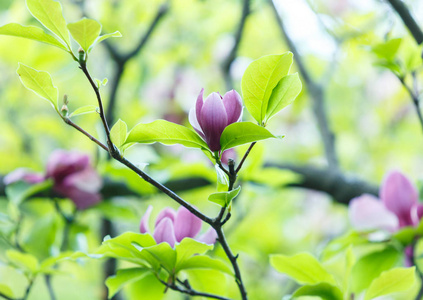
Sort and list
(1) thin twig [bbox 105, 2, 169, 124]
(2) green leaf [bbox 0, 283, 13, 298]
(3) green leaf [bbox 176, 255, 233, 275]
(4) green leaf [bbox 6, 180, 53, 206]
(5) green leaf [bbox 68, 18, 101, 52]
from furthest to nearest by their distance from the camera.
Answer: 1. (1) thin twig [bbox 105, 2, 169, 124]
2. (4) green leaf [bbox 6, 180, 53, 206]
3. (2) green leaf [bbox 0, 283, 13, 298]
4. (3) green leaf [bbox 176, 255, 233, 275]
5. (5) green leaf [bbox 68, 18, 101, 52]

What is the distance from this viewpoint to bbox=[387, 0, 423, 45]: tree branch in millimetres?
669

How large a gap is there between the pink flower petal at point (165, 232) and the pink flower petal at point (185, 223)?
2cm

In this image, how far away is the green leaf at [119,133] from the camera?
0.41 metres

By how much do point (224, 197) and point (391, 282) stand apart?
23 cm

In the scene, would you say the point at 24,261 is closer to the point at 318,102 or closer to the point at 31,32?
the point at 31,32

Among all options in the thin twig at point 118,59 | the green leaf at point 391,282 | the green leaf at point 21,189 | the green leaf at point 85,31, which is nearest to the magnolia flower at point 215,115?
the green leaf at point 85,31

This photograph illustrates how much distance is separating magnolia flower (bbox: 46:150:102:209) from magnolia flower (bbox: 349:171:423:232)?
1.52 feet

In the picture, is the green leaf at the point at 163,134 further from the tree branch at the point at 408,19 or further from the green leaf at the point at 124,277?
the tree branch at the point at 408,19

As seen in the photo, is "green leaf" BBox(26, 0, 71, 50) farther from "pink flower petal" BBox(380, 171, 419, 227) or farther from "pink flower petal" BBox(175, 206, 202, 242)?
"pink flower petal" BBox(380, 171, 419, 227)

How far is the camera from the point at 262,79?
426 millimetres

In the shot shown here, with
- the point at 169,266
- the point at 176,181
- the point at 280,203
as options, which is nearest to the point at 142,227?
the point at 169,266

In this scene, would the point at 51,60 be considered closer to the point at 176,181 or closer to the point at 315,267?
the point at 176,181

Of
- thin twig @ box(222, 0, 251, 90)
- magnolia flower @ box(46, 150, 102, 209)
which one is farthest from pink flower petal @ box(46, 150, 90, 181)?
thin twig @ box(222, 0, 251, 90)

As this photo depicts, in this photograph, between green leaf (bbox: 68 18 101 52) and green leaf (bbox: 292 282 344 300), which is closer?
green leaf (bbox: 68 18 101 52)
